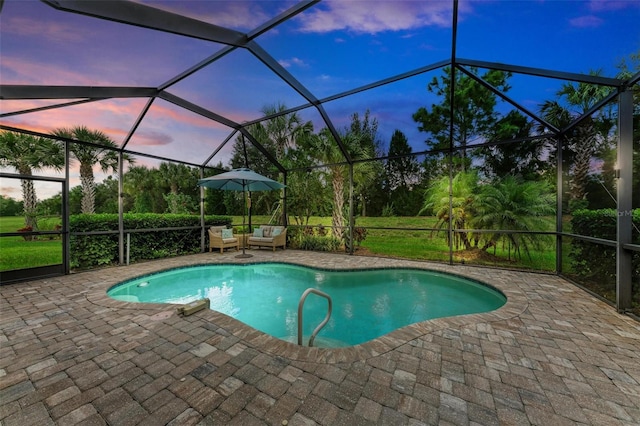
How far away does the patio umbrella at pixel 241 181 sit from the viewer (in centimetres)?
730

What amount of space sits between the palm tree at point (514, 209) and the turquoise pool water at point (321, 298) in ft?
9.05

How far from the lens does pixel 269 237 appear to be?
9.64 m

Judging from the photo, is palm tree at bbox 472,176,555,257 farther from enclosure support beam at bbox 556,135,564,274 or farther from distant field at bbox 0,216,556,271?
enclosure support beam at bbox 556,135,564,274

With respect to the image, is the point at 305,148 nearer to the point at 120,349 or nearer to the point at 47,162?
the point at 120,349

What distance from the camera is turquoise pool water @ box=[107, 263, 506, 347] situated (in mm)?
4203

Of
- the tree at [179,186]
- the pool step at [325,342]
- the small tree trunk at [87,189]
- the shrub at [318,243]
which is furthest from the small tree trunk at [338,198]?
the small tree trunk at [87,189]

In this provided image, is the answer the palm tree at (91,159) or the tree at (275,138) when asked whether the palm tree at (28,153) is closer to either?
the palm tree at (91,159)

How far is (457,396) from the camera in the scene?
1915mm

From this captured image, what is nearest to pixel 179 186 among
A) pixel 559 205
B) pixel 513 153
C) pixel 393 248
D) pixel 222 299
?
pixel 222 299

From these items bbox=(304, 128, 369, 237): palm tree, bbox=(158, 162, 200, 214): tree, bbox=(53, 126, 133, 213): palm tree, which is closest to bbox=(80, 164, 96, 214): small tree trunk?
bbox=(53, 126, 133, 213): palm tree

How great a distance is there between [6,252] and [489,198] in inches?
505

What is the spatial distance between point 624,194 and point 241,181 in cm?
853

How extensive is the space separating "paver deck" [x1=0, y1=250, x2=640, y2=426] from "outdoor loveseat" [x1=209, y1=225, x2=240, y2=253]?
16.7 ft

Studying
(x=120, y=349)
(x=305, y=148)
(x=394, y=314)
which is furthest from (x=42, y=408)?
(x=305, y=148)
